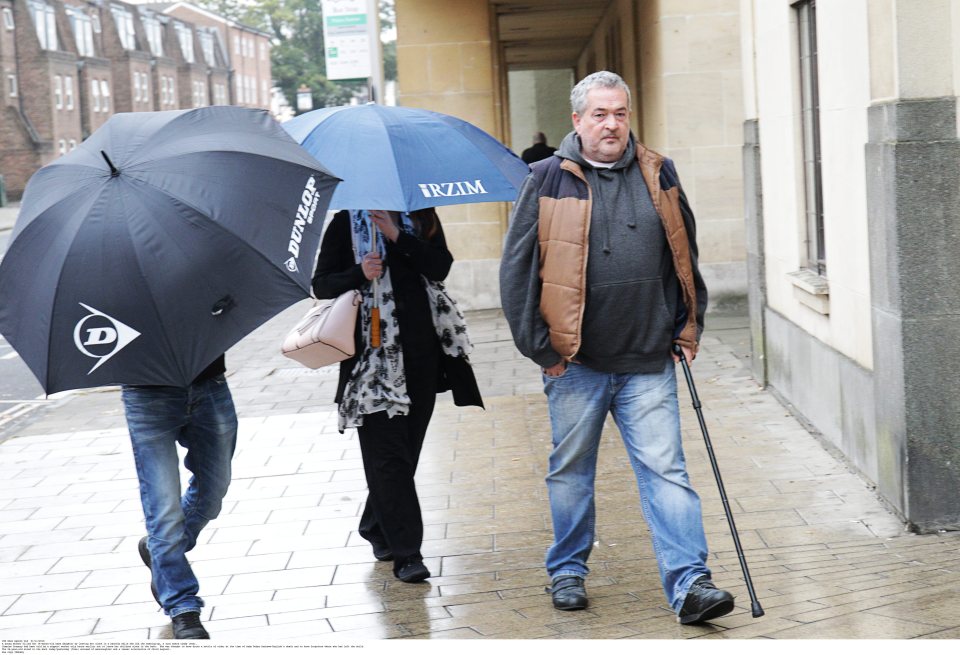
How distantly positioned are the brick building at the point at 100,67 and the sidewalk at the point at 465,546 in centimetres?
5185

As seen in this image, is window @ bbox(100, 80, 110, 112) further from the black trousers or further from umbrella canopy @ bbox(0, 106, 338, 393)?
umbrella canopy @ bbox(0, 106, 338, 393)

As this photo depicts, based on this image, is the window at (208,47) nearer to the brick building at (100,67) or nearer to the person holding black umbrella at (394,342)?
the brick building at (100,67)

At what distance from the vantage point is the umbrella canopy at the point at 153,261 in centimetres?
408

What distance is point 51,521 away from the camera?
6.96 meters

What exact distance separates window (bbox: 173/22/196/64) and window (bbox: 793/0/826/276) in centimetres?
8505

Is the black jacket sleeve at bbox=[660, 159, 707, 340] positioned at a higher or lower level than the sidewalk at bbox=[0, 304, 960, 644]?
higher

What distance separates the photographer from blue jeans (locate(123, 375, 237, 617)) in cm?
463

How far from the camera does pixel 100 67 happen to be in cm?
7475

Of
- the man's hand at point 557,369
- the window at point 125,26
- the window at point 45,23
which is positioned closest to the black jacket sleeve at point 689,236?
the man's hand at point 557,369

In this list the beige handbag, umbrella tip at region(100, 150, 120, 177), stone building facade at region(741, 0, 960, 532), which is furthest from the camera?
stone building facade at region(741, 0, 960, 532)

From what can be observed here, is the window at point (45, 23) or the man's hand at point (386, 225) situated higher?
the window at point (45, 23)

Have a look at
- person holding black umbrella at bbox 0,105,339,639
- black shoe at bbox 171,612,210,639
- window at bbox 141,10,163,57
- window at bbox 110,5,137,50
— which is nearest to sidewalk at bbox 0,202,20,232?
window at bbox 110,5,137,50

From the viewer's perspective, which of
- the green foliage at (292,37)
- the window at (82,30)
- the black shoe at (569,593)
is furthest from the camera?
the green foliage at (292,37)

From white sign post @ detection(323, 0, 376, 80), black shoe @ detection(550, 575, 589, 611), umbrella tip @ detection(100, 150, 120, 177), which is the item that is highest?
white sign post @ detection(323, 0, 376, 80)
